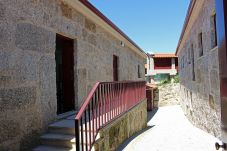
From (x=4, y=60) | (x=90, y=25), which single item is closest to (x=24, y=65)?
(x=4, y=60)

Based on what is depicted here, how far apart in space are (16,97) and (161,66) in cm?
3441

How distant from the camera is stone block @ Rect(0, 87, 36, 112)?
390 cm

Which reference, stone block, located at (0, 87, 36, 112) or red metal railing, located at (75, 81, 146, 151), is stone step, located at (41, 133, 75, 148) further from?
stone block, located at (0, 87, 36, 112)

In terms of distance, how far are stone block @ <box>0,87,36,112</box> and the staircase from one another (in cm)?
68

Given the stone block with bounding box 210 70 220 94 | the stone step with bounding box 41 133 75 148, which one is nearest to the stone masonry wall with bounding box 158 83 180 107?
the stone block with bounding box 210 70 220 94

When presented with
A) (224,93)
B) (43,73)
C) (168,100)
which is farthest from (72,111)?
(168,100)

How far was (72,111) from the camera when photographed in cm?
645

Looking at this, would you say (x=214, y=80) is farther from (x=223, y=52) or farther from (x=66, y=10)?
(x=223, y=52)

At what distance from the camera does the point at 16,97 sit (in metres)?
4.18

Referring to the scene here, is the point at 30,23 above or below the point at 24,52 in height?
above

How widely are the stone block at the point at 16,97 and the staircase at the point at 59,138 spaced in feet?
2.22

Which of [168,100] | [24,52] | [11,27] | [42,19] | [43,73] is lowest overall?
[168,100]

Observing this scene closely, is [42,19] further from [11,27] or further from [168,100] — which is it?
[168,100]

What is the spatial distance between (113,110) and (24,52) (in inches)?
92.3
